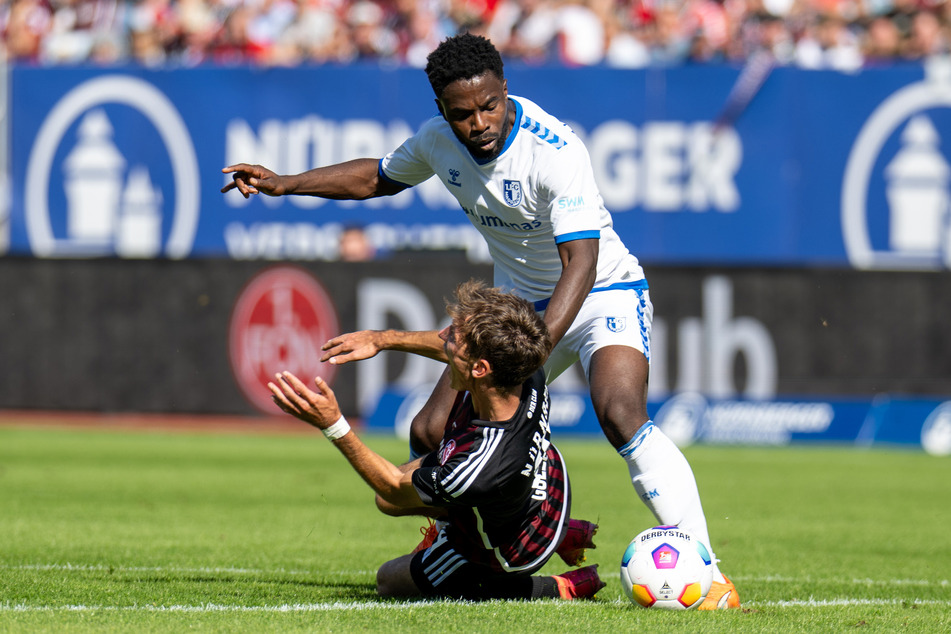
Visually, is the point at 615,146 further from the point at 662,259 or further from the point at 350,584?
the point at 350,584

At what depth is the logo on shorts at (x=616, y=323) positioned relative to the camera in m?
6.14

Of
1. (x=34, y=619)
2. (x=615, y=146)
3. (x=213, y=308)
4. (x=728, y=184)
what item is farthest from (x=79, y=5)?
(x=34, y=619)

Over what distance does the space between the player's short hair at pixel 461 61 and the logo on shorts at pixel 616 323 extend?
122 centimetres

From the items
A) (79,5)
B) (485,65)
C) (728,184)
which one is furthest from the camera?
(79,5)

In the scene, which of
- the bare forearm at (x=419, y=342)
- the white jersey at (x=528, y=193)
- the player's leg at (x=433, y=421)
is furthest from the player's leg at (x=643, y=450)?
the bare forearm at (x=419, y=342)

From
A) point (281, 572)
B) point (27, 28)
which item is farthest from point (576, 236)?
point (27, 28)

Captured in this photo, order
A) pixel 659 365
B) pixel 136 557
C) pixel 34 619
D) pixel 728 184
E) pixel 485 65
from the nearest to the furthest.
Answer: pixel 34 619, pixel 485 65, pixel 136 557, pixel 659 365, pixel 728 184

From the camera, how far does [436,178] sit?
52.9 feet

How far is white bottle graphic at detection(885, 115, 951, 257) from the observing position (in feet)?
52.7

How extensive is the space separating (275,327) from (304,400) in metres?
10.1

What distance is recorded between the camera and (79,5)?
65.3ft

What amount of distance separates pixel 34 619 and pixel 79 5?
1655cm

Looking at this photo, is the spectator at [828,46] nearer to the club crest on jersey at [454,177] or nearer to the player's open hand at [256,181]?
the club crest on jersey at [454,177]

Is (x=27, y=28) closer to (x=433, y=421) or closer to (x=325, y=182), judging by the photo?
(x=325, y=182)
